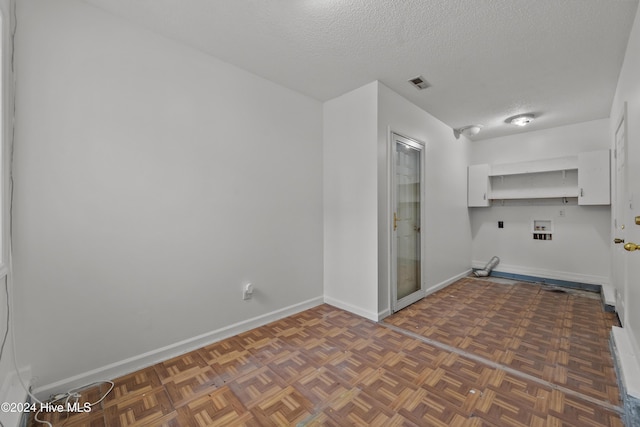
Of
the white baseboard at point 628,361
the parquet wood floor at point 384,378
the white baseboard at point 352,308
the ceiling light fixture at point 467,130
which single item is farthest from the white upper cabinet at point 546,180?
the white baseboard at point 352,308

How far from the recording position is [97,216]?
1.94 m

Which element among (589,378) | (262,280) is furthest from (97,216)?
(589,378)

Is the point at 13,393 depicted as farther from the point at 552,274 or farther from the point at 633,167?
the point at 552,274

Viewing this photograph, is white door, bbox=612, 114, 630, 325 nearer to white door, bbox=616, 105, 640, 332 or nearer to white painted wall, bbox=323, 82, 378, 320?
white door, bbox=616, 105, 640, 332

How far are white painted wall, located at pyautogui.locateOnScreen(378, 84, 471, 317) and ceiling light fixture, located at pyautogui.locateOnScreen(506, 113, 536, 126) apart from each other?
846 millimetres

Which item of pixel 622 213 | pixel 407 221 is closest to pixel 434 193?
pixel 407 221

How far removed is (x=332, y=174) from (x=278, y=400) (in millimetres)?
2506

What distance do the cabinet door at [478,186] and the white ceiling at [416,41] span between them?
1.74 m

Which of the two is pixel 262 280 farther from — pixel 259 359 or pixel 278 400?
pixel 278 400

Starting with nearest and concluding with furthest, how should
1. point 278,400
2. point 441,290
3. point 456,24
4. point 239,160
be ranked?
point 278,400, point 456,24, point 239,160, point 441,290

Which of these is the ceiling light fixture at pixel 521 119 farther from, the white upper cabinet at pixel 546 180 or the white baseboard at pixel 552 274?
the white baseboard at pixel 552 274

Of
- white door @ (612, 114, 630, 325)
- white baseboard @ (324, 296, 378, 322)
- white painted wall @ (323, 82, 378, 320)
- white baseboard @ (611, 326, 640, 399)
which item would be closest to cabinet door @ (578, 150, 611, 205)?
white door @ (612, 114, 630, 325)

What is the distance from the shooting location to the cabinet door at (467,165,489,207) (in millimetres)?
4973

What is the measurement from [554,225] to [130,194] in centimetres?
615
